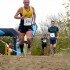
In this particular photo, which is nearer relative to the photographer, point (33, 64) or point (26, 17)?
point (33, 64)

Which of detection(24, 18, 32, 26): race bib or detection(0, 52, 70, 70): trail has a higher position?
detection(24, 18, 32, 26): race bib

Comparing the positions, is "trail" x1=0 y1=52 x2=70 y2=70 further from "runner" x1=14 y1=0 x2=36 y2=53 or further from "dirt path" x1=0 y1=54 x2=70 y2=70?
"runner" x1=14 y1=0 x2=36 y2=53

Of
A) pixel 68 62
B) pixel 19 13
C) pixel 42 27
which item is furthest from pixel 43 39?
pixel 42 27

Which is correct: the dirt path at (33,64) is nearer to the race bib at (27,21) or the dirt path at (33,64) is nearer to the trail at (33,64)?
the trail at (33,64)

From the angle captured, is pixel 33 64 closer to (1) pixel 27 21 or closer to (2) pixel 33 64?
(2) pixel 33 64

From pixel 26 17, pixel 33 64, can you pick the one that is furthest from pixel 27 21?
pixel 33 64

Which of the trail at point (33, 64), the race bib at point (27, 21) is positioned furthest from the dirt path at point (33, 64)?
the race bib at point (27, 21)

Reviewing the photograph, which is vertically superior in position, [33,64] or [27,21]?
[27,21]

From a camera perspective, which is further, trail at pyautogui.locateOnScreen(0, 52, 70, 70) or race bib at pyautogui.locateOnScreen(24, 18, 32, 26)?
race bib at pyautogui.locateOnScreen(24, 18, 32, 26)

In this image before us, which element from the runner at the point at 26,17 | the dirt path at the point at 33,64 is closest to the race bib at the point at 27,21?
the runner at the point at 26,17

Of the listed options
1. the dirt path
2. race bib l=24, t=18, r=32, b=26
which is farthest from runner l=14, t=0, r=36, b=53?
the dirt path

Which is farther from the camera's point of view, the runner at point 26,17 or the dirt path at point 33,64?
the runner at point 26,17

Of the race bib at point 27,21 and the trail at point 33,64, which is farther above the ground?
the race bib at point 27,21

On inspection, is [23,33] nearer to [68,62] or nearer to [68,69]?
[68,62]
